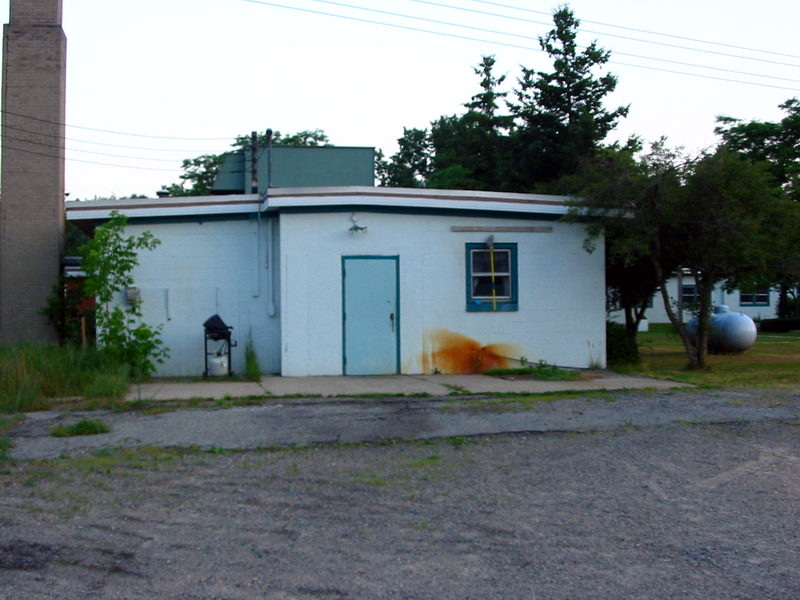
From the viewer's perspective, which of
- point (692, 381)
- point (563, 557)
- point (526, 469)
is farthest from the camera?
point (692, 381)

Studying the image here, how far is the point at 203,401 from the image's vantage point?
11.5 metres

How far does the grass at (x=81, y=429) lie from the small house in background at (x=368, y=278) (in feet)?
19.0

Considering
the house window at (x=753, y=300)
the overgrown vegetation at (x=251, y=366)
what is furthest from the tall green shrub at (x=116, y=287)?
the house window at (x=753, y=300)

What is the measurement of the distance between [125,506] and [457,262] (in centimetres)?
1027

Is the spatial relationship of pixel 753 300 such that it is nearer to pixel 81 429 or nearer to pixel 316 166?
pixel 316 166

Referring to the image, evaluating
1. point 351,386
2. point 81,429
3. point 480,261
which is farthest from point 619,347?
point 81,429

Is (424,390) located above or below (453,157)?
below

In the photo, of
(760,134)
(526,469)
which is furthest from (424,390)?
(760,134)

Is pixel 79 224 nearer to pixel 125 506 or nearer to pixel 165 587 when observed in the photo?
pixel 125 506

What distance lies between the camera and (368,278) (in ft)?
50.1

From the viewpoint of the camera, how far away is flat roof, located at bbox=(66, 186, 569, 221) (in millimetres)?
14875

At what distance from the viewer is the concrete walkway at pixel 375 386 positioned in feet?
40.4

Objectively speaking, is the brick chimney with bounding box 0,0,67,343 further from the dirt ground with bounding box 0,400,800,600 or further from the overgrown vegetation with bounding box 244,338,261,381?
the dirt ground with bounding box 0,400,800,600

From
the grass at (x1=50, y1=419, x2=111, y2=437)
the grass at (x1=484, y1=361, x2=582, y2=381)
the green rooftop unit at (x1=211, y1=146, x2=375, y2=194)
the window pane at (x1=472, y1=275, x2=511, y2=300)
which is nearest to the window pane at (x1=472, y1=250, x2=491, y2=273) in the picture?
the window pane at (x1=472, y1=275, x2=511, y2=300)
